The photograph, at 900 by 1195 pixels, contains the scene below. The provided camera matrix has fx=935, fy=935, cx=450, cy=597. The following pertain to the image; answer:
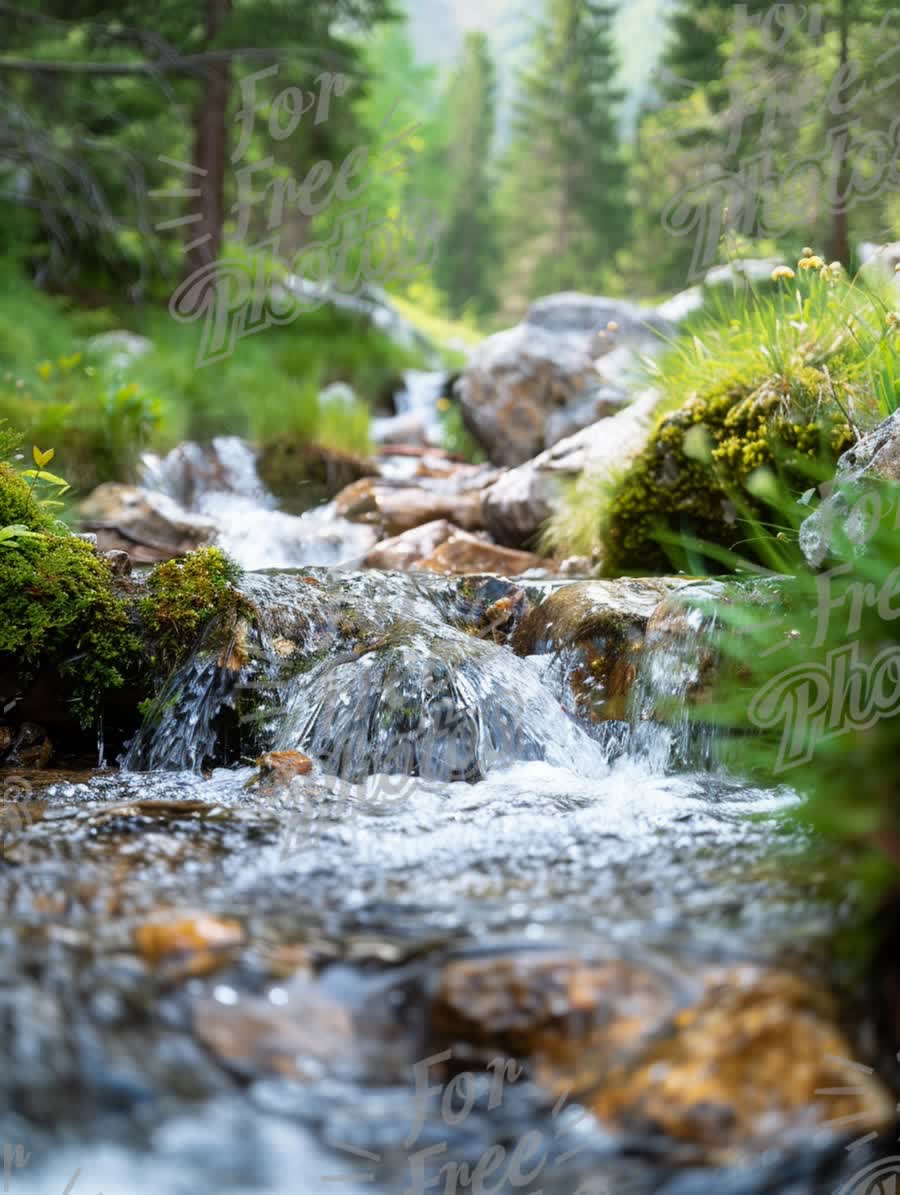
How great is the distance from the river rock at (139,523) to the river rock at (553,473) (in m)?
2.04

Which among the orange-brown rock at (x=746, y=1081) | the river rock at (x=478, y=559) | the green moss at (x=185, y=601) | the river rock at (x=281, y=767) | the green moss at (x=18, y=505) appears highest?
the river rock at (x=478, y=559)

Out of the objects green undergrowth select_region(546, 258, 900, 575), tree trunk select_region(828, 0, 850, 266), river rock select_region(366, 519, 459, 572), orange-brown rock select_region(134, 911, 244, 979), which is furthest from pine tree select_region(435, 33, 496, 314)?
orange-brown rock select_region(134, 911, 244, 979)

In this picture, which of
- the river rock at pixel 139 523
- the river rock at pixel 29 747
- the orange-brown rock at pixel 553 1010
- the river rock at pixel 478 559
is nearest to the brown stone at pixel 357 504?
the river rock at pixel 139 523

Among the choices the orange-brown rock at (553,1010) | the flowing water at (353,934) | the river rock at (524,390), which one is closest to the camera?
the flowing water at (353,934)

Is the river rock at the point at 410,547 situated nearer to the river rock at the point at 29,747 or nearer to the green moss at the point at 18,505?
the green moss at the point at 18,505

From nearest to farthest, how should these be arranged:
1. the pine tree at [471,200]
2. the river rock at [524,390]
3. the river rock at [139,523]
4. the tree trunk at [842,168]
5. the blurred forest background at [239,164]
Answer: the river rock at [139,523]
the blurred forest background at [239,164]
the river rock at [524,390]
the tree trunk at [842,168]
the pine tree at [471,200]

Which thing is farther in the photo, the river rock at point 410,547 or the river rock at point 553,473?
the river rock at point 410,547

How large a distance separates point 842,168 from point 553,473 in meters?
8.84

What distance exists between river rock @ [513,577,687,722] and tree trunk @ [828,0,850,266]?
9.34m

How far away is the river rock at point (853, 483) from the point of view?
295cm

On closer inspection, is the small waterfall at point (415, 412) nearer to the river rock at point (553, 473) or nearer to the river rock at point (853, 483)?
the river rock at point (553, 473)

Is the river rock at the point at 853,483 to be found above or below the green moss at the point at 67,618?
above

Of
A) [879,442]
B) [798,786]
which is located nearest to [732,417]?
[879,442]

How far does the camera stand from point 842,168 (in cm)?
1232
